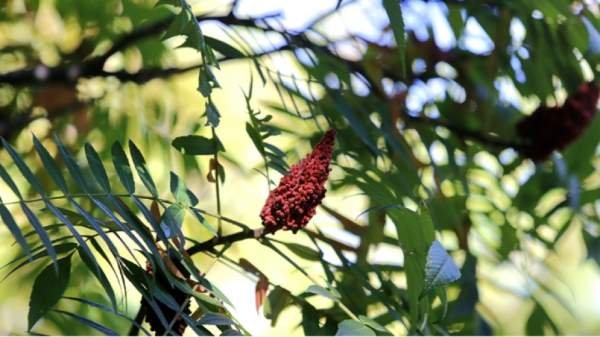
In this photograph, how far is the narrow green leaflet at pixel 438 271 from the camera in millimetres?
545

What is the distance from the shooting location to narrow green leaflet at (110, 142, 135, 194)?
0.61 meters

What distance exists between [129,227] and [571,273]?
1380 mm

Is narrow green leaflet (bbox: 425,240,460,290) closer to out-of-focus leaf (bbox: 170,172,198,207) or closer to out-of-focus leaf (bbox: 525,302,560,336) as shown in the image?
out-of-focus leaf (bbox: 170,172,198,207)

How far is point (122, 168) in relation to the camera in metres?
0.61

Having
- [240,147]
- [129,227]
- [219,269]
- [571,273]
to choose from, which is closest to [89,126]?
[240,147]

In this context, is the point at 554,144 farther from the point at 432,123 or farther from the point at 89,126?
the point at 89,126

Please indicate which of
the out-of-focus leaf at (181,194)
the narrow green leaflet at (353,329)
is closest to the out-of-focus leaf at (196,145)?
the out-of-focus leaf at (181,194)

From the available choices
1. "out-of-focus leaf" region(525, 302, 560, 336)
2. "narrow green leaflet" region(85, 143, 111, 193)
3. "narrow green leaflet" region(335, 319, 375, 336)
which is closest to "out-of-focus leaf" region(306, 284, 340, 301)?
"narrow green leaflet" region(335, 319, 375, 336)

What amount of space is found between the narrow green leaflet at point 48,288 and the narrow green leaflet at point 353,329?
15cm

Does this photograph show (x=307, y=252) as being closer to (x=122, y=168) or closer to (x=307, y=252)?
(x=307, y=252)

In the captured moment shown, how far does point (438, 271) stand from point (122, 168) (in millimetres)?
188

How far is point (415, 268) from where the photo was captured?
24.7 inches

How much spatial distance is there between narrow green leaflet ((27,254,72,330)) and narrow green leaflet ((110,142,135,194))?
0.17 feet

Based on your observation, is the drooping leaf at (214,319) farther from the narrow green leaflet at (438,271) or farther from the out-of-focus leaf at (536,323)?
the out-of-focus leaf at (536,323)
